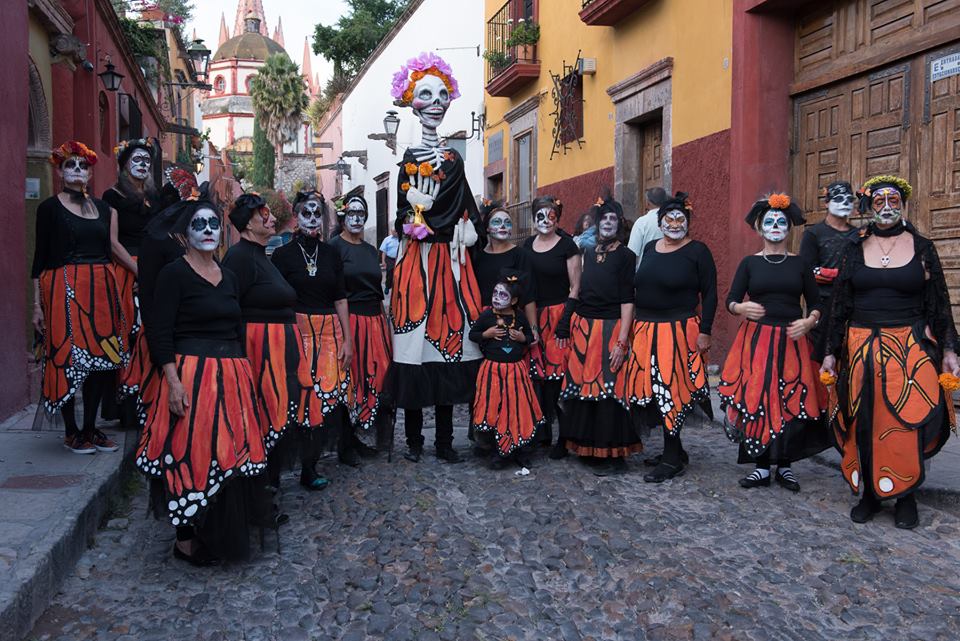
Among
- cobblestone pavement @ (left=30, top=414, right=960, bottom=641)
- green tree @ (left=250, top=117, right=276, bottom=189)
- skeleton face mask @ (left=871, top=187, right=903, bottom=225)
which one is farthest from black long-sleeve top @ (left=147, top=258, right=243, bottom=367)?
green tree @ (left=250, top=117, right=276, bottom=189)

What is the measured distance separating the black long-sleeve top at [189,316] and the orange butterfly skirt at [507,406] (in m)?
2.09

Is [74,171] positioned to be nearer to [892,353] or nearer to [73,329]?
[73,329]

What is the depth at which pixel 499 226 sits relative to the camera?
607cm

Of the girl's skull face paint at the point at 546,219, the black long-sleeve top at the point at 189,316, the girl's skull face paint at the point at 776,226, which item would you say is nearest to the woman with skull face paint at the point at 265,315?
the black long-sleeve top at the point at 189,316

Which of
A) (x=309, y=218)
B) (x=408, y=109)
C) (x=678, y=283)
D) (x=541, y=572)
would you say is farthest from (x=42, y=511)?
(x=408, y=109)

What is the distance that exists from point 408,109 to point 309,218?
2266cm

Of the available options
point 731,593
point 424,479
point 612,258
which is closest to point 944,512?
point 731,593

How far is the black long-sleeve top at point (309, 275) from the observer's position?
5.36m

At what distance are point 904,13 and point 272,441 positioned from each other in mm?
6425

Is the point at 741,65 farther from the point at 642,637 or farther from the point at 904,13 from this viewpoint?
the point at 642,637

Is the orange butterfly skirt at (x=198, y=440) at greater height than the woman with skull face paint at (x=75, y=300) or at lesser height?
lesser

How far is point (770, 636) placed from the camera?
3.31 m

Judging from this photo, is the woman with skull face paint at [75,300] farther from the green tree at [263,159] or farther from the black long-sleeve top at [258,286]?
the green tree at [263,159]

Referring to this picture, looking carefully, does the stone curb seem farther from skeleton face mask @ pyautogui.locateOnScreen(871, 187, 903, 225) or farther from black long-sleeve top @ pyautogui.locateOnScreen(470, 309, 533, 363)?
skeleton face mask @ pyautogui.locateOnScreen(871, 187, 903, 225)
